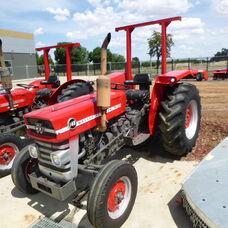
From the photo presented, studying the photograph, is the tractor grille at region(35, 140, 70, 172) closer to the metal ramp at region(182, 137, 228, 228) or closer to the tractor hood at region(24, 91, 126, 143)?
the tractor hood at region(24, 91, 126, 143)

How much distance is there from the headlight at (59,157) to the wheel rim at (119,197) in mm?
550

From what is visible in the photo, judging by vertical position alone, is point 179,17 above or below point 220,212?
above

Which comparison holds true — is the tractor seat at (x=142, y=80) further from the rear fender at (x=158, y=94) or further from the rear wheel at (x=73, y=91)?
the rear wheel at (x=73, y=91)

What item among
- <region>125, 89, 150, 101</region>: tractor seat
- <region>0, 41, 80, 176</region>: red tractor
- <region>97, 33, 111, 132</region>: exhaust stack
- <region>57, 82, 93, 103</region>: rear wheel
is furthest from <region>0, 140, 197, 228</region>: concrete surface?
<region>57, 82, 93, 103</region>: rear wheel

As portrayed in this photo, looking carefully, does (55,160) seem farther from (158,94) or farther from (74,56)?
(74,56)

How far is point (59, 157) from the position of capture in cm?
226

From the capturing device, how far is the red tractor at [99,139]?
2219mm

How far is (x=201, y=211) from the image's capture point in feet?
6.43

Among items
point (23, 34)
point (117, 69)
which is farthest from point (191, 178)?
point (23, 34)

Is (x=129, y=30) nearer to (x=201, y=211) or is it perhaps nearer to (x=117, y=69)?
(x=201, y=211)

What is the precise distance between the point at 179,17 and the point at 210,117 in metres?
2.69

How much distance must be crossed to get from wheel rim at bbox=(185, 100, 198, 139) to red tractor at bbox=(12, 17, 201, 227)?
0.10 meters

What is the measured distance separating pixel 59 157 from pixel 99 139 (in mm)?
732

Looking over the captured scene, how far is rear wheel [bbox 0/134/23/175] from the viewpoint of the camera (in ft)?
11.7
